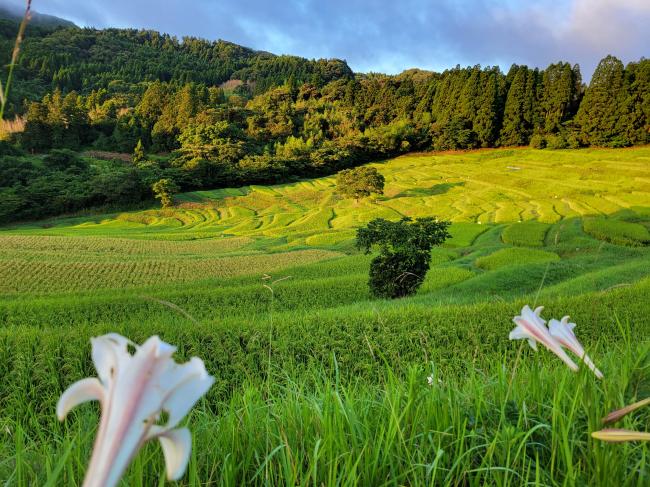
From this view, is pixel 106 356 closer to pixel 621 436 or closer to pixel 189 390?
pixel 189 390

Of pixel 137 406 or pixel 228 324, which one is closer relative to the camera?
pixel 137 406

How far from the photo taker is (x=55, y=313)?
376 inches

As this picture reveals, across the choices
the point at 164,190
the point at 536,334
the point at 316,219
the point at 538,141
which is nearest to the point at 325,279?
the point at 536,334

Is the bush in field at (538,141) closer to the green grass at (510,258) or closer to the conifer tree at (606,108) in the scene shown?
the conifer tree at (606,108)

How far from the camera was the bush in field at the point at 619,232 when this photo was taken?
973 inches

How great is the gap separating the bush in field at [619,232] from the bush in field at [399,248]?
18.5 meters

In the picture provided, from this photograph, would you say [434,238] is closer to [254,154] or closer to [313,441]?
[313,441]

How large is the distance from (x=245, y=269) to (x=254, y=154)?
139 feet

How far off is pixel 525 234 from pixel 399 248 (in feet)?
63.3

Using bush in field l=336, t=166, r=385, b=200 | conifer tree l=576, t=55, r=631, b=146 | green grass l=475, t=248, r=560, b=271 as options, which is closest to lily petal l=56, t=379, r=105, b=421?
green grass l=475, t=248, r=560, b=271

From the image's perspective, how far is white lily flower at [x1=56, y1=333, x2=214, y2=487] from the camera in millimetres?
376

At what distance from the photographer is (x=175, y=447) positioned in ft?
1.24

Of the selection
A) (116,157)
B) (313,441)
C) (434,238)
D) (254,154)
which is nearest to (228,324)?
(313,441)

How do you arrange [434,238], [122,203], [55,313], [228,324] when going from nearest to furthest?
1. [228,324]
2. [55,313]
3. [434,238]
4. [122,203]
